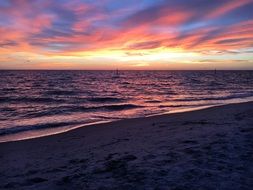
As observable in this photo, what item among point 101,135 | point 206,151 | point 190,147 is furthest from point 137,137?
point 206,151

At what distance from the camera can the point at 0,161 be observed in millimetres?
7652

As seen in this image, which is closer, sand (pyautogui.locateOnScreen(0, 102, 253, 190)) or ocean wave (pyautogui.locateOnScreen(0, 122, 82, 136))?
sand (pyautogui.locateOnScreen(0, 102, 253, 190))

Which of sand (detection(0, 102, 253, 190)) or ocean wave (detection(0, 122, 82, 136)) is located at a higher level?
sand (detection(0, 102, 253, 190))

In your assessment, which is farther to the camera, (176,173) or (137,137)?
(137,137)

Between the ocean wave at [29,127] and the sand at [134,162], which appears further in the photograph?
the ocean wave at [29,127]

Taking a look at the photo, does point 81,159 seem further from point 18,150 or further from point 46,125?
point 46,125

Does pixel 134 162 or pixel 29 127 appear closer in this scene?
pixel 134 162

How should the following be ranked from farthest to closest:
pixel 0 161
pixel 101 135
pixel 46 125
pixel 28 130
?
pixel 46 125 < pixel 28 130 < pixel 101 135 < pixel 0 161

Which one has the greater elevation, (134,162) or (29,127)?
(134,162)

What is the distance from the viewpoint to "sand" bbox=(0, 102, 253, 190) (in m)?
5.10

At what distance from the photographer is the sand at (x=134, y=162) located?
5102 mm

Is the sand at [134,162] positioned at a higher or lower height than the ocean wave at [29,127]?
higher

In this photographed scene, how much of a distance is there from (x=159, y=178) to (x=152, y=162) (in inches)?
39.3

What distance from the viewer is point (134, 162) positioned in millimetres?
6305
